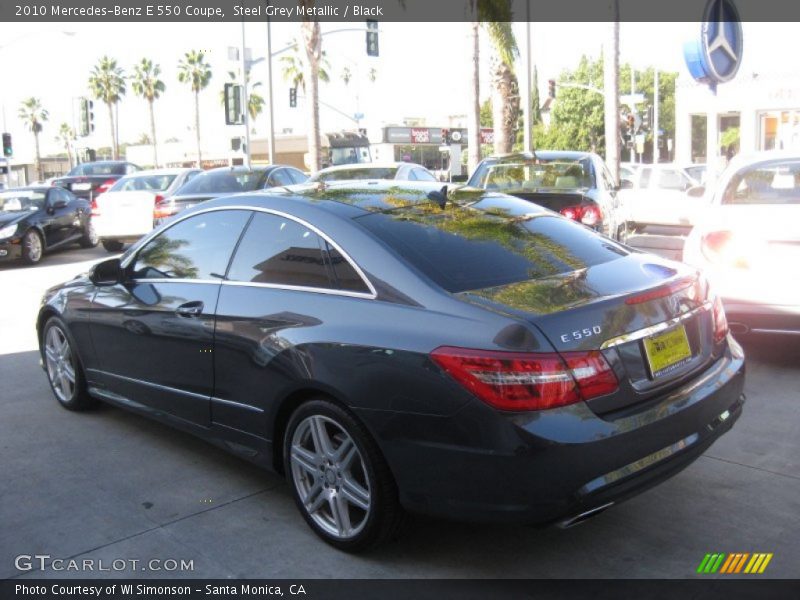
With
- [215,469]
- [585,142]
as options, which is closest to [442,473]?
[215,469]

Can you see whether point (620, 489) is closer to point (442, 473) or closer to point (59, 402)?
point (442, 473)

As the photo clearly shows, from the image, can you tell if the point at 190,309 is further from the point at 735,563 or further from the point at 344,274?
the point at 735,563

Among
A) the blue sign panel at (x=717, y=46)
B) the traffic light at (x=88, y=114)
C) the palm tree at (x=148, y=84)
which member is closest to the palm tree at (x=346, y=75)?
the palm tree at (x=148, y=84)

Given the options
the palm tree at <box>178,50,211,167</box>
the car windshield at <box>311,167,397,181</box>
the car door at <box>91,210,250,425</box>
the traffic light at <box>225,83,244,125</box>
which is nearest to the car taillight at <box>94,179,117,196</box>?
the traffic light at <box>225,83,244,125</box>

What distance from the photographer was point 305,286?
13.1ft

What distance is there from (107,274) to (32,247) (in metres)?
11.0

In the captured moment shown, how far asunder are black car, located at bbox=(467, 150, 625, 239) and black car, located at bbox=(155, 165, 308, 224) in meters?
4.74

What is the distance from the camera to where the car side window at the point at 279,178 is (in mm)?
14741

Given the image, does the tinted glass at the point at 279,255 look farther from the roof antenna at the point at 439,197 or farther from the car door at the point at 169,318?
the roof antenna at the point at 439,197

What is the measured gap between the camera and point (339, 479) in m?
3.74

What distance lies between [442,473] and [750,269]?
414cm

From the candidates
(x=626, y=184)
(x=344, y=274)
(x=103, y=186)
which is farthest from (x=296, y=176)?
(x=344, y=274)

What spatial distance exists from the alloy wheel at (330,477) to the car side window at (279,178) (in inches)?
437

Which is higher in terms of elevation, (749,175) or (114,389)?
(749,175)
